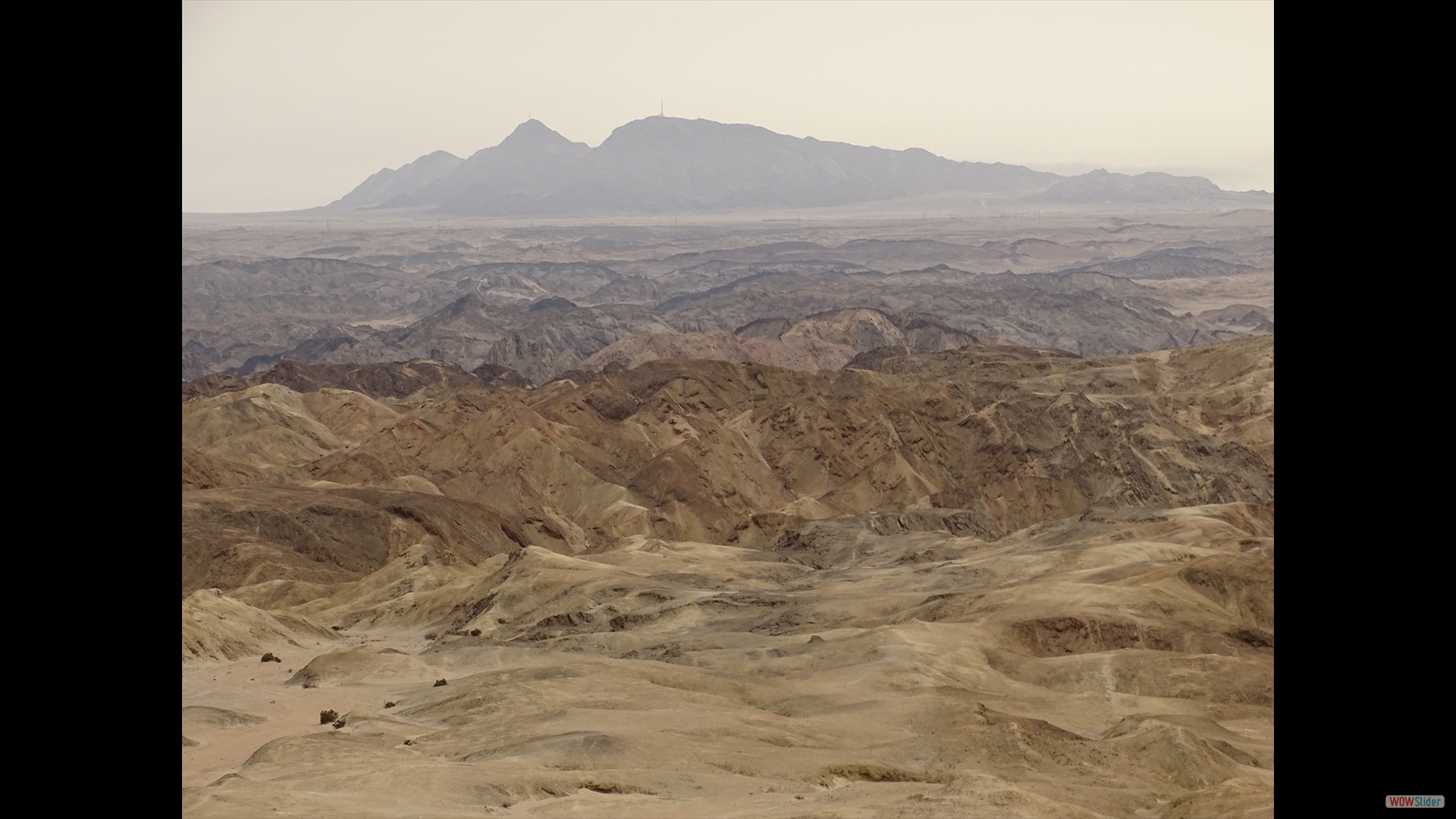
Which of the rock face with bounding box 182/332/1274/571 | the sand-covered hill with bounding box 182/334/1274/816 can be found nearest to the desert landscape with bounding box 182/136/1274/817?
the sand-covered hill with bounding box 182/334/1274/816

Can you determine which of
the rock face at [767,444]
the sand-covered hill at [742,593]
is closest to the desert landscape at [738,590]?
the sand-covered hill at [742,593]

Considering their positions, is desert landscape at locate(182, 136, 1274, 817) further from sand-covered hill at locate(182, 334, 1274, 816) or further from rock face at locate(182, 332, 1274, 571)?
rock face at locate(182, 332, 1274, 571)

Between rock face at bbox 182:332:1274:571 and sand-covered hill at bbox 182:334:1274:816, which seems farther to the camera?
rock face at bbox 182:332:1274:571

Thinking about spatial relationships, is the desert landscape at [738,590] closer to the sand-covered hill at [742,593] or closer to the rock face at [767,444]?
the sand-covered hill at [742,593]

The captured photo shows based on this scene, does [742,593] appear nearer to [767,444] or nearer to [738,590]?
[738,590]

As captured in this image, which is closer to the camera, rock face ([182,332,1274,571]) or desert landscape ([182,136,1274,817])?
desert landscape ([182,136,1274,817])
